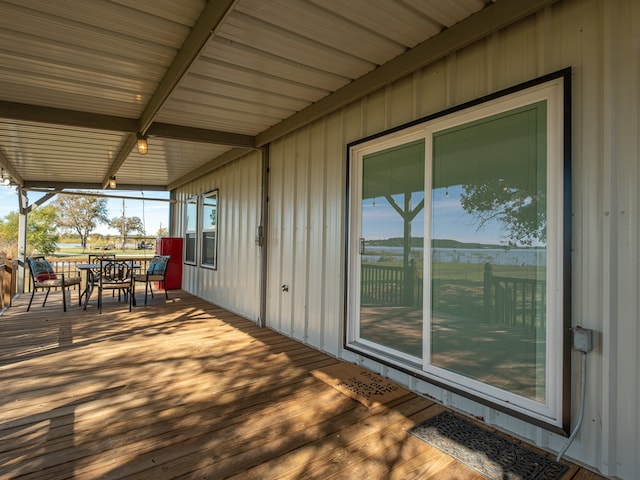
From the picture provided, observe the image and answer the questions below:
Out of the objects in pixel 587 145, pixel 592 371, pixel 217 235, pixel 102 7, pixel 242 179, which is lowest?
pixel 592 371

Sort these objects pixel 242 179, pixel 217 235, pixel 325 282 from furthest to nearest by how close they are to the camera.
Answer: pixel 217 235
pixel 242 179
pixel 325 282

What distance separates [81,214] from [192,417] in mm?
27593

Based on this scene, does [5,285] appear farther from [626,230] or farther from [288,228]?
[626,230]

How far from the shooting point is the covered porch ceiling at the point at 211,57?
2109mm

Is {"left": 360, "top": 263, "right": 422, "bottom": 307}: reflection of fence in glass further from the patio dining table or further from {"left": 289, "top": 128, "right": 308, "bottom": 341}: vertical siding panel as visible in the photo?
the patio dining table

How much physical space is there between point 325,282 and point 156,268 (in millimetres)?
4383

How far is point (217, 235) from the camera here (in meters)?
6.36

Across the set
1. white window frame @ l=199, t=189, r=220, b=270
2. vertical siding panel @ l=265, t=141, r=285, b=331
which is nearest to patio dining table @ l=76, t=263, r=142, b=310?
white window frame @ l=199, t=189, r=220, b=270

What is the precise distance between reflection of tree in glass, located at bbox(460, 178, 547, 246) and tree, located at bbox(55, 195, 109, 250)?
26387 millimetres

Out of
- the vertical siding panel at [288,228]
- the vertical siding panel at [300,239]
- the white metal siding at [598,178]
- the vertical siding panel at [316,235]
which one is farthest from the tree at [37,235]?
the white metal siding at [598,178]

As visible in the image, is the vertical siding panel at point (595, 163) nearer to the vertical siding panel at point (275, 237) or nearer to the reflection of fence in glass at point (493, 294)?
the reflection of fence in glass at point (493, 294)

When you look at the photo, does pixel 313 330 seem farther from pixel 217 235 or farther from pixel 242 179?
pixel 217 235

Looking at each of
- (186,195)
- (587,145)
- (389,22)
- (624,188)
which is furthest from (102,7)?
(186,195)

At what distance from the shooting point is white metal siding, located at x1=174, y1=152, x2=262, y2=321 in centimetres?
505
